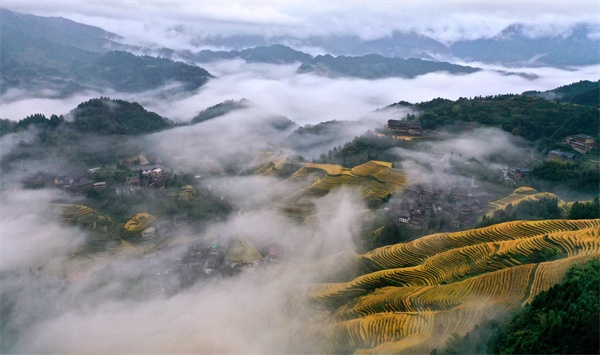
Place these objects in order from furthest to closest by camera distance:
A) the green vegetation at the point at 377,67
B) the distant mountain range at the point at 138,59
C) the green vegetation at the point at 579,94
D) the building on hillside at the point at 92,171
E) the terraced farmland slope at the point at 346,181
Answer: the green vegetation at the point at 377,67, the distant mountain range at the point at 138,59, the green vegetation at the point at 579,94, the building on hillside at the point at 92,171, the terraced farmland slope at the point at 346,181

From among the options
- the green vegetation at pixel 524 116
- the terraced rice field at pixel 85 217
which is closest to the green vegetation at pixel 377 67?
the green vegetation at pixel 524 116

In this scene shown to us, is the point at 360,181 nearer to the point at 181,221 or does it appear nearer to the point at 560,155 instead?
the point at 181,221

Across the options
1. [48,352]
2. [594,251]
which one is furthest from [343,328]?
[48,352]

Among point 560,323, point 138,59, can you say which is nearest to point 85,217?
point 560,323

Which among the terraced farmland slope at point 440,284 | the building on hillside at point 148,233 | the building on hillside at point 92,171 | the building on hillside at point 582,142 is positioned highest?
the building on hillside at point 582,142

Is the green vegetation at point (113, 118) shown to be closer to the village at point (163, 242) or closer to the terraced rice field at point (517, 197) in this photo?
the village at point (163, 242)

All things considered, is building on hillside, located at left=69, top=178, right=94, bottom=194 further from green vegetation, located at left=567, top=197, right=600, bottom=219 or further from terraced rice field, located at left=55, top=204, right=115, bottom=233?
green vegetation, located at left=567, top=197, right=600, bottom=219

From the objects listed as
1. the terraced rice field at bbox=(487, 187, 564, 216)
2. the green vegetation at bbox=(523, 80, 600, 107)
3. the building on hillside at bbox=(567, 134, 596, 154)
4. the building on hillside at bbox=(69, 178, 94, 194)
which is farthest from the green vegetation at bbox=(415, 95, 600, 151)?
the building on hillside at bbox=(69, 178, 94, 194)

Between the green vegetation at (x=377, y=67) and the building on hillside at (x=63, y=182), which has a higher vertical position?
the green vegetation at (x=377, y=67)
